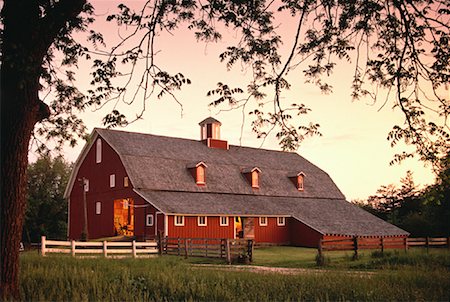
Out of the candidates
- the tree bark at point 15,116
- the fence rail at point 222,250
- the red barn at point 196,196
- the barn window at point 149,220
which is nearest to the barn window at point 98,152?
the red barn at point 196,196

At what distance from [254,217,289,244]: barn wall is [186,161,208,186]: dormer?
538cm

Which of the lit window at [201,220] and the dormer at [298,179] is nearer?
the lit window at [201,220]

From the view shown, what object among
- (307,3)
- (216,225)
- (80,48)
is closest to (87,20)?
(80,48)

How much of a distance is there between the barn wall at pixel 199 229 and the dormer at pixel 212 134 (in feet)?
35.0

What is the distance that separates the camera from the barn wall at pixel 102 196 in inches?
1746

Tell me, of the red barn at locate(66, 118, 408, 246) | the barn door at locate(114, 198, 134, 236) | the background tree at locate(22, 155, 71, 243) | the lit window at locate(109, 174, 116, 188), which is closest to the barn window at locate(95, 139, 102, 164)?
the red barn at locate(66, 118, 408, 246)

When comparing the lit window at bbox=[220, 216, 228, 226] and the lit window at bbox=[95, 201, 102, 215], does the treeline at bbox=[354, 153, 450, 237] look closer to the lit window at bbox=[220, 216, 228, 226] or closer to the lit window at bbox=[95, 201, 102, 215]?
the lit window at bbox=[220, 216, 228, 226]

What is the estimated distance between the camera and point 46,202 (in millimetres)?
68875

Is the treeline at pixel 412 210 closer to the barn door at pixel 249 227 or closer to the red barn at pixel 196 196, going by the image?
the red barn at pixel 196 196

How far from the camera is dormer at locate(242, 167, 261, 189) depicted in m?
52.1

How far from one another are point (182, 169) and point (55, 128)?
31.7 metres

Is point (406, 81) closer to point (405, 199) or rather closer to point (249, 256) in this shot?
point (249, 256)

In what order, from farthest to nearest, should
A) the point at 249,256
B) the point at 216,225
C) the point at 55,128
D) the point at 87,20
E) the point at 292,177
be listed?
1. the point at 292,177
2. the point at 216,225
3. the point at 249,256
4. the point at 55,128
5. the point at 87,20

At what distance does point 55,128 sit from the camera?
17.0 meters
